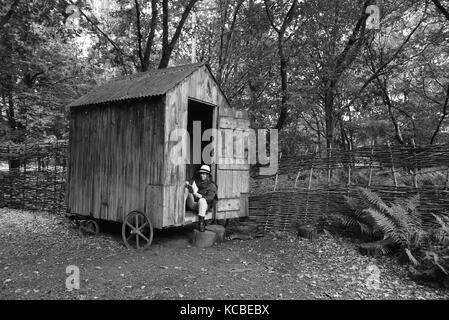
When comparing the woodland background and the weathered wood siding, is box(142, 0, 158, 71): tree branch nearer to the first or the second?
A: the woodland background

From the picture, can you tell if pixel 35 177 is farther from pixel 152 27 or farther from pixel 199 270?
pixel 199 270

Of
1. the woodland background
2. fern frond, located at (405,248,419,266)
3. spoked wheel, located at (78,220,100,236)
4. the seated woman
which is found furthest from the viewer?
the woodland background

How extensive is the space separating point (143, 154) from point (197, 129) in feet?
8.48

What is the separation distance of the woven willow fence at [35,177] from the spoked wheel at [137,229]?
17.8 feet

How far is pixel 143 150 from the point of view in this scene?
6691 millimetres

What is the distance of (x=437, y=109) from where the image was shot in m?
14.7

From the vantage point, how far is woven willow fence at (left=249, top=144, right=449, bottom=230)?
6824 millimetres

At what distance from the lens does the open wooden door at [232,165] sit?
25.2 feet

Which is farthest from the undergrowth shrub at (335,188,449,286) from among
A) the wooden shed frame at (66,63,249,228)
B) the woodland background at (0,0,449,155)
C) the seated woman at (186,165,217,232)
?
the woodland background at (0,0,449,155)

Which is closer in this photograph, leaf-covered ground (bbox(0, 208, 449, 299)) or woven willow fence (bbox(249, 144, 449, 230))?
leaf-covered ground (bbox(0, 208, 449, 299))

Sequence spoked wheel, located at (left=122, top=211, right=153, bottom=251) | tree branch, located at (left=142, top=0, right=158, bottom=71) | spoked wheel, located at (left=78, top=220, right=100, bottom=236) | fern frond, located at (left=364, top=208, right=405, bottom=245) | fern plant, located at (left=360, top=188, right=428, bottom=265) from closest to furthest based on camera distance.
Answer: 1. fern plant, located at (left=360, top=188, right=428, bottom=265)
2. fern frond, located at (left=364, top=208, right=405, bottom=245)
3. spoked wheel, located at (left=122, top=211, right=153, bottom=251)
4. spoked wheel, located at (left=78, top=220, right=100, bottom=236)
5. tree branch, located at (left=142, top=0, right=158, bottom=71)

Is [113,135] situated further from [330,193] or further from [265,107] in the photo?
[265,107]

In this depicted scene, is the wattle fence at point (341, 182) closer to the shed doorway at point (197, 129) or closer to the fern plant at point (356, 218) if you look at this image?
the fern plant at point (356, 218)

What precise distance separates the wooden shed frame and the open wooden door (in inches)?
1.0
